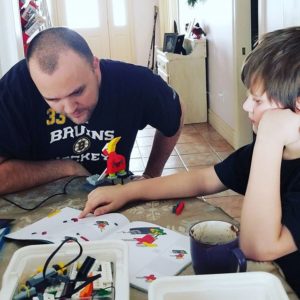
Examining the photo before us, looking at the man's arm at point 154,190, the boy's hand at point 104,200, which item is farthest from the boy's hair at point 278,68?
the boy's hand at point 104,200

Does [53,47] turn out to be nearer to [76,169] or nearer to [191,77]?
[76,169]

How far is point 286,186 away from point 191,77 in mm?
3572

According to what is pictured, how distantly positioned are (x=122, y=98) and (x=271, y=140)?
67 centimetres

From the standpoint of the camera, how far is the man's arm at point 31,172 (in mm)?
1219

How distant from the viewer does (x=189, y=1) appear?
451cm

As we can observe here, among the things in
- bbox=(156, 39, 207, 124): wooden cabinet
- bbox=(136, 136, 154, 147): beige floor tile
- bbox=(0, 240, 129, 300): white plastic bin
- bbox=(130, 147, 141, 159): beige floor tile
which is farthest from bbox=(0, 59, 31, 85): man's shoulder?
bbox=(156, 39, 207, 124): wooden cabinet

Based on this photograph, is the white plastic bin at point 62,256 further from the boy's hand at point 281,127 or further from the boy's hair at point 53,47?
the boy's hair at point 53,47

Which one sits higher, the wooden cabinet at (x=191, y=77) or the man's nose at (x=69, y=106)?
the man's nose at (x=69, y=106)

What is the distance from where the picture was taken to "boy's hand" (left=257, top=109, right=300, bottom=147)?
0.86 m

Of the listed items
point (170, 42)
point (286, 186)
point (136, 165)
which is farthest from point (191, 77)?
point (286, 186)

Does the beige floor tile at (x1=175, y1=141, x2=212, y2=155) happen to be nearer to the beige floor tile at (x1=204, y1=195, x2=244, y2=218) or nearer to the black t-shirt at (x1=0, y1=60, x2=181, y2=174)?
the beige floor tile at (x1=204, y1=195, x2=244, y2=218)

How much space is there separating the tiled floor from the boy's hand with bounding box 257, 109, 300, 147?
1836mm

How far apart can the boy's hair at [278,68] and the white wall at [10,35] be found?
1.78m

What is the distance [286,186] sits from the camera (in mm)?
953
